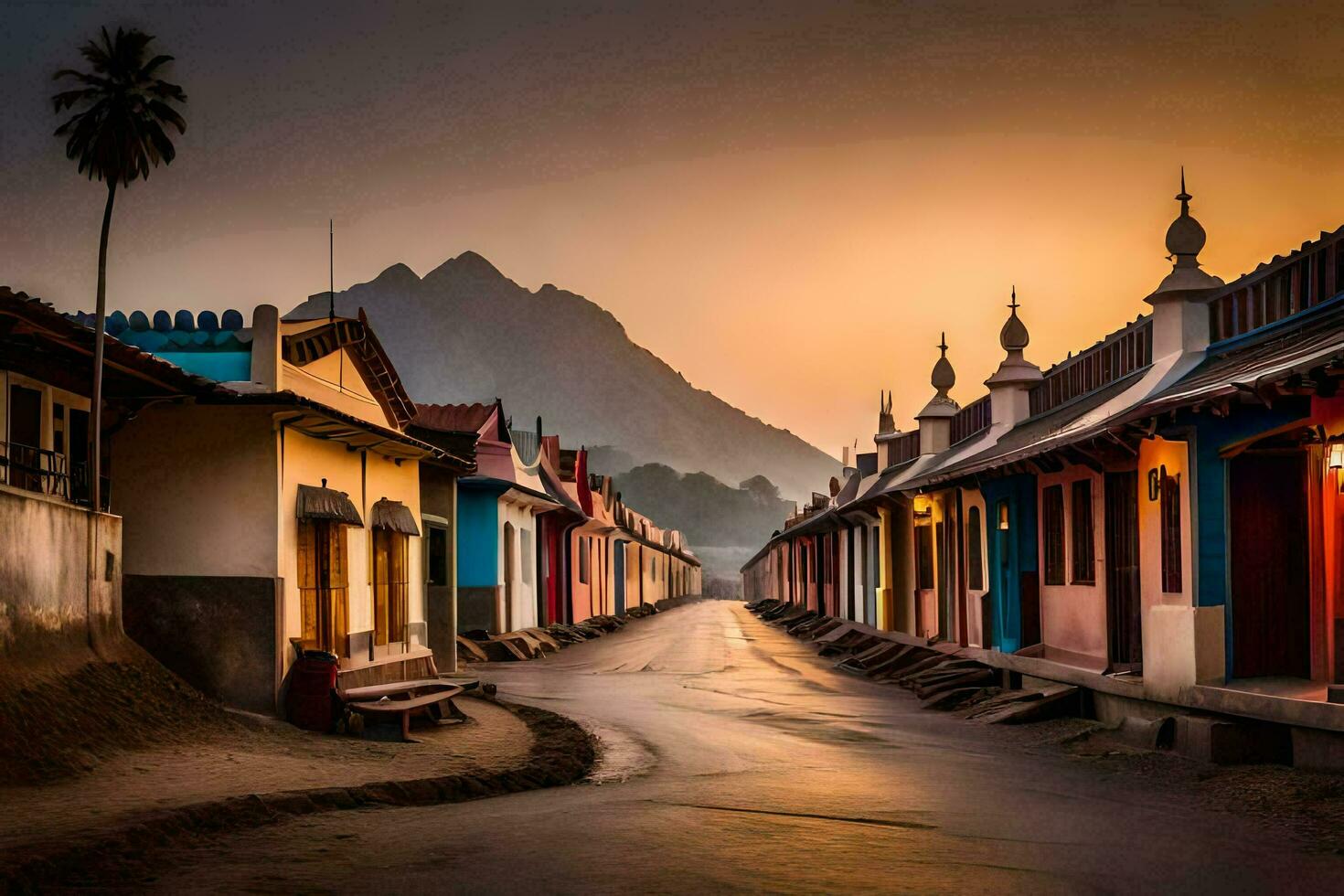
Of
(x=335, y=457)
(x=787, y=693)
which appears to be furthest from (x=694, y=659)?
(x=335, y=457)

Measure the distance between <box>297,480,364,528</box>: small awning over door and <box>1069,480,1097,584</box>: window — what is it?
30.7 ft

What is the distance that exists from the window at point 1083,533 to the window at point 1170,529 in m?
3.63

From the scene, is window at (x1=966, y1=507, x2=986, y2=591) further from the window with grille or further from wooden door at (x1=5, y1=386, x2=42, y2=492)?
wooden door at (x1=5, y1=386, x2=42, y2=492)

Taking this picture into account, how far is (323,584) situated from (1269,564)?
10559 mm

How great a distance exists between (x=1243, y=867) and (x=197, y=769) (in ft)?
25.3

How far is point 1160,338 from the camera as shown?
17109 mm

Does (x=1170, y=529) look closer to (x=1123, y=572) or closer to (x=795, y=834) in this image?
(x=1123, y=572)

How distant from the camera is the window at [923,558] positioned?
29.1 metres

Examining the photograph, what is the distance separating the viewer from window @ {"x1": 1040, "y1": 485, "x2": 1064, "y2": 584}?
65.4 ft

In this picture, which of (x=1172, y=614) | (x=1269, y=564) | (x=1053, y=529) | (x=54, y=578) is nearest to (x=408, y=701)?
(x=54, y=578)

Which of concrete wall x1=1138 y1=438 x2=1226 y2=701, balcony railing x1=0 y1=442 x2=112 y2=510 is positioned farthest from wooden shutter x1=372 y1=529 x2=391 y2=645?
concrete wall x1=1138 y1=438 x2=1226 y2=701

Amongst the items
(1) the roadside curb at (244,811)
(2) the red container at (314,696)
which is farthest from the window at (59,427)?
(1) the roadside curb at (244,811)

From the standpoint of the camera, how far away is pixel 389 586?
20422 mm

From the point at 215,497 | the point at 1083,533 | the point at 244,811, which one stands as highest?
the point at 215,497
